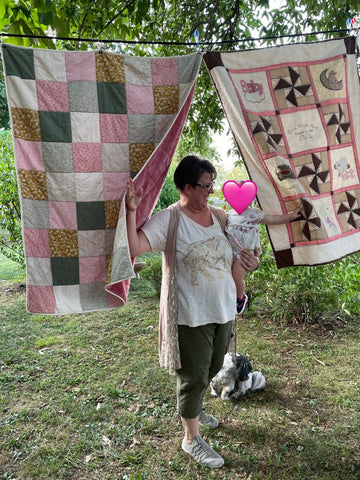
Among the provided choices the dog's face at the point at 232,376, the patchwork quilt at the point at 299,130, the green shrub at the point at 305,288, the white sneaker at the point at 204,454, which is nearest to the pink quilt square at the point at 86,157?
the patchwork quilt at the point at 299,130

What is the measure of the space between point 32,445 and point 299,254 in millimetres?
2044

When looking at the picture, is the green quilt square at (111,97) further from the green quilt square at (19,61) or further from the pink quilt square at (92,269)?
the pink quilt square at (92,269)

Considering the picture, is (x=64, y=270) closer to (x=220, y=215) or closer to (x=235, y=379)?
(x=220, y=215)

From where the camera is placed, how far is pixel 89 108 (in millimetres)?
1875

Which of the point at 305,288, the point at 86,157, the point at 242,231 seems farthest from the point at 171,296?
the point at 305,288

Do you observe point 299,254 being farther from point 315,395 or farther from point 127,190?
point 315,395

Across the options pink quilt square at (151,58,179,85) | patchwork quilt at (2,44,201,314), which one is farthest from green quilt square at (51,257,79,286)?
pink quilt square at (151,58,179,85)

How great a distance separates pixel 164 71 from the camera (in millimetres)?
1978

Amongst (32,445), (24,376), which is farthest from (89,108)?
(24,376)

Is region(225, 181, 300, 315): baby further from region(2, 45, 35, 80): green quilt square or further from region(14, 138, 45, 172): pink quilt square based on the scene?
region(2, 45, 35, 80): green quilt square

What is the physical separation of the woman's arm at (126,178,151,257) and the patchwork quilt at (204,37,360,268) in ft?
2.11

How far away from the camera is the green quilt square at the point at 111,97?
6.23ft

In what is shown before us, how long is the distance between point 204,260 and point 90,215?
62 centimetres

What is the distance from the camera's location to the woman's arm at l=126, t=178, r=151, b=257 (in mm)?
1874
